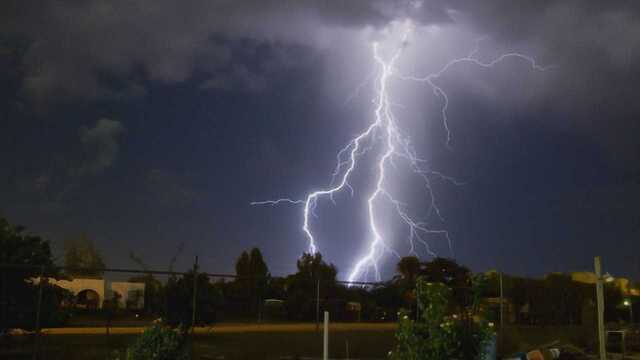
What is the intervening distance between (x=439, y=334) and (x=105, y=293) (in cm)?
1486

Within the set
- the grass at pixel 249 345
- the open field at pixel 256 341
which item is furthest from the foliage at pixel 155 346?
the open field at pixel 256 341

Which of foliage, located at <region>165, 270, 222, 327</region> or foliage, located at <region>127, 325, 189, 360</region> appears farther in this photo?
foliage, located at <region>165, 270, 222, 327</region>

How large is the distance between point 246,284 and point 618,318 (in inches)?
1021

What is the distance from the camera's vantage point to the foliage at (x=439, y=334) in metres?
7.51

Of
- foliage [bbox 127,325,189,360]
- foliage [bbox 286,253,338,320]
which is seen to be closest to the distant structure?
foliage [bbox 286,253,338,320]

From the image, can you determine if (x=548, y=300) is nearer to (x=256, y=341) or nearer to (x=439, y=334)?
(x=256, y=341)

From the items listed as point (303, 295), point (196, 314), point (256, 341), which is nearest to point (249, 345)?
point (256, 341)

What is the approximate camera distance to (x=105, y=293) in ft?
66.8

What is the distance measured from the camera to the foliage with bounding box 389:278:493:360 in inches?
296

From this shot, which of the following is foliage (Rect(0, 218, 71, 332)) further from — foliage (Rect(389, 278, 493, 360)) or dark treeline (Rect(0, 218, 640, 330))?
foliage (Rect(389, 278, 493, 360))

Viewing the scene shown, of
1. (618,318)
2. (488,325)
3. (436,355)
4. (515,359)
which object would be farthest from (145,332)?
→ (618,318)

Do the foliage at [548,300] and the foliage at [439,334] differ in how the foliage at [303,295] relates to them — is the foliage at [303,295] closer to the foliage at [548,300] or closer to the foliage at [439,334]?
the foliage at [548,300]

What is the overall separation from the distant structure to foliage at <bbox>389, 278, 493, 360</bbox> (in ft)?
29.4

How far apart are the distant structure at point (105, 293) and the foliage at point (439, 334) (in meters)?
8.96
